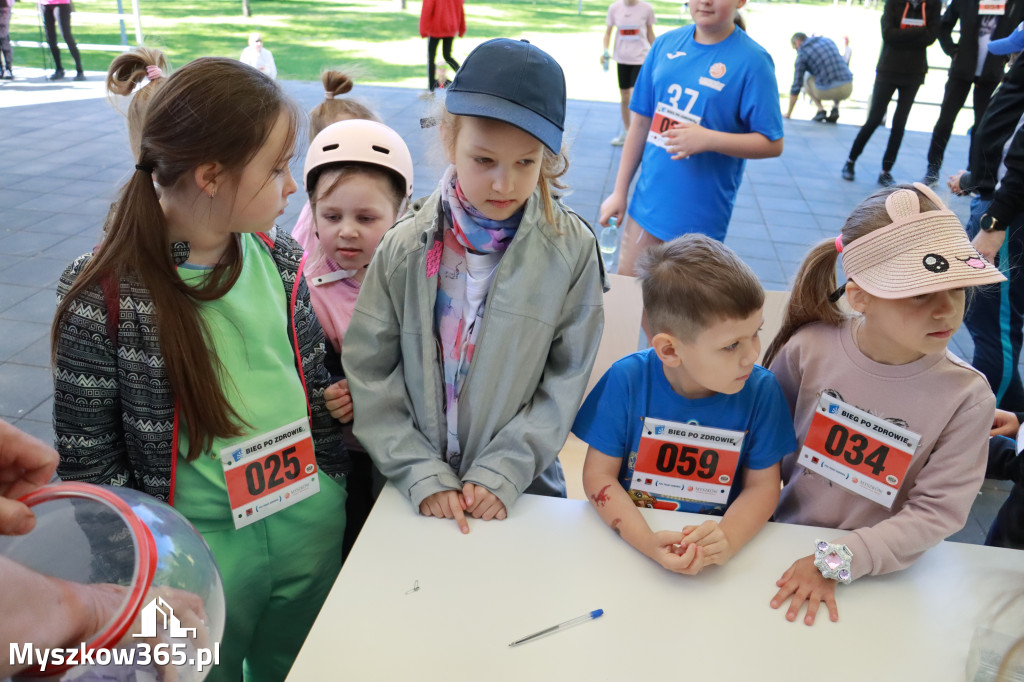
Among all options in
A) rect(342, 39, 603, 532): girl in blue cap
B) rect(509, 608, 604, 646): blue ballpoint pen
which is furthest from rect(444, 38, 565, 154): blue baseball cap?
rect(509, 608, 604, 646): blue ballpoint pen

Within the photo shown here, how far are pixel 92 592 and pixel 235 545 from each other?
2.17ft

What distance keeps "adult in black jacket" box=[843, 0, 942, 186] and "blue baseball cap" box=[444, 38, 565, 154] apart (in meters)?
5.80

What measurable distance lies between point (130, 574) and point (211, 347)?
61 cm

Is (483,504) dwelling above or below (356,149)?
below

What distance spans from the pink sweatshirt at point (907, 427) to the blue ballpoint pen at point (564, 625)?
457 millimetres

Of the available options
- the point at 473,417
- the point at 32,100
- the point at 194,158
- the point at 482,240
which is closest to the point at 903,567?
the point at 473,417

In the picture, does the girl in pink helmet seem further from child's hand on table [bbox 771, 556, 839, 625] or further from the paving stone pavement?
child's hand on table [bbox 771, 556, 839, 625]

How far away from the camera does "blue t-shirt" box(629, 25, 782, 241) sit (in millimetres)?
2488

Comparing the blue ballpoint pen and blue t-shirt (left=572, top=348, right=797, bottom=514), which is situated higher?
blue t-shirt (left=572, top=348, right=797, bottom=514)

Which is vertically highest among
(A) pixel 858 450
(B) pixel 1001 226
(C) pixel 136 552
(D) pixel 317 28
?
(C) pixel 136 552

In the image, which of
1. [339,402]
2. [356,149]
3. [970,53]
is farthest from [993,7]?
[339,402]

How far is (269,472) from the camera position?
4.62 feet

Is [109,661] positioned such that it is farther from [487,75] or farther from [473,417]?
[487,75]

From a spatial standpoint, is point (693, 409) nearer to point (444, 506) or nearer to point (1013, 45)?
point (444, 506)
